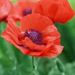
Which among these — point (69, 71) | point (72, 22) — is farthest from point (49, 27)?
point (72, 22)

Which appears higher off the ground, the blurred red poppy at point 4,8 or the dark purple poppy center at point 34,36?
the blurred red poppy at point 4,8

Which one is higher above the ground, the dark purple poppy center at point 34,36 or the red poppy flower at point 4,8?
the red poppy flower at point 4,8

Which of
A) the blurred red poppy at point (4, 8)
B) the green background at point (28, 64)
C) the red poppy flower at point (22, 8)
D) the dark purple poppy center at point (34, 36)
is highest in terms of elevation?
the blurred red poppy at point (4, 8)

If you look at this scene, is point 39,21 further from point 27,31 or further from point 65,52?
point 65,52

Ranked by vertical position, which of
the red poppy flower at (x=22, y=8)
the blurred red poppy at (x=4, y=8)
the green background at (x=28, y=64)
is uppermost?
the blurred red poppy at (x=4, y=8)
